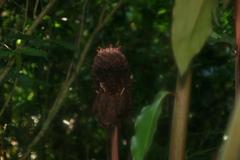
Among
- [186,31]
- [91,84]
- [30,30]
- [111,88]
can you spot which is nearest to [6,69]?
[30,30]

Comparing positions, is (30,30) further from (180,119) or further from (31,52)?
(180,119)

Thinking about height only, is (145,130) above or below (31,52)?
below

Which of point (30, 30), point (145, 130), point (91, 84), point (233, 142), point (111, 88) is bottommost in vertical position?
point (233, 142)

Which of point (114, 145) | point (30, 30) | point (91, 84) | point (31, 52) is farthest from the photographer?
point (91, 84)

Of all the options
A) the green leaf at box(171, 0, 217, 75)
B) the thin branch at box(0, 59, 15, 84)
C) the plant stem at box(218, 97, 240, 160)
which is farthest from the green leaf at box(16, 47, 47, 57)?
the plant stem at box(218, 97, 240, 160)

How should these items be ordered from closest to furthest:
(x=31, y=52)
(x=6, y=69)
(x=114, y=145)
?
(x=114, y=145)
(x=31, y=52)
(x=6, y=69)

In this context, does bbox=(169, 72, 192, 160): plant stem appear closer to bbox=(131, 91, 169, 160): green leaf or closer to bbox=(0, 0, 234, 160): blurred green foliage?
bbox=(131, 91, 169, 160): green leaf

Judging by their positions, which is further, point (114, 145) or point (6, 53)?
point (6, 53)
